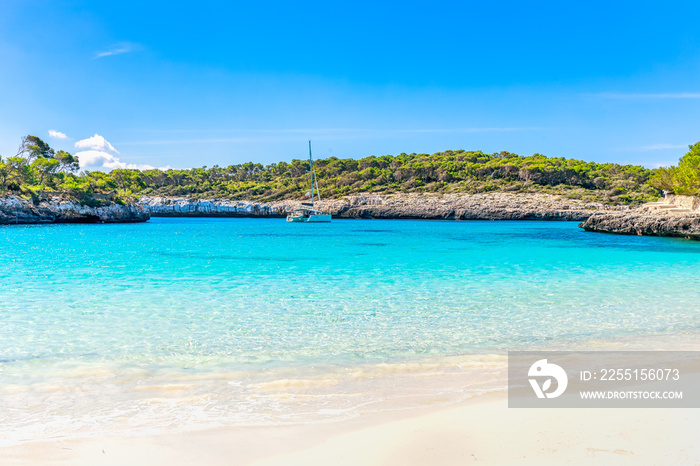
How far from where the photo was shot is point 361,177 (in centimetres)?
10694

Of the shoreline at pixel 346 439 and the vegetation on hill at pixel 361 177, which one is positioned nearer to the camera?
the shoreline at pixel 346 439

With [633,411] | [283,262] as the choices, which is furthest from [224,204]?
[633,411]

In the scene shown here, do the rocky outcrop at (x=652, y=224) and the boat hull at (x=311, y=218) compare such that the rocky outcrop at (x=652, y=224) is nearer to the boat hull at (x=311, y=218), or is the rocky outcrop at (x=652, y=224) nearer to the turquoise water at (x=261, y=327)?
the turquoise water at (x=261, y=327)

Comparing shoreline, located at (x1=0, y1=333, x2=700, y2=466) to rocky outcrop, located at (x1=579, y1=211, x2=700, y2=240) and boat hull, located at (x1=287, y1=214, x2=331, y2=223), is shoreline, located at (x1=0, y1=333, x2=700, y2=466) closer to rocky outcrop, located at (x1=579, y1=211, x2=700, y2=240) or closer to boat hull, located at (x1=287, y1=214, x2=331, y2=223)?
rocky outcrop, located at (x1=579, y1=211, x2=700, y2=240)

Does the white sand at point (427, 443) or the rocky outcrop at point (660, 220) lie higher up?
the rocky outcrop at point (660, 220)

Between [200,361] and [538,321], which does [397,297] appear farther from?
[200,361]

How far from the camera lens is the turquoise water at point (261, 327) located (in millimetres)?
4586

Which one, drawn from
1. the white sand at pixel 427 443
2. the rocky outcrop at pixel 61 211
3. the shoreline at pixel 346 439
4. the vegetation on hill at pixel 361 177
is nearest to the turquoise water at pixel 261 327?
the shoreline at pixel 346 439

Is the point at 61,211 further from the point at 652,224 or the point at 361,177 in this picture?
the point at 652,224

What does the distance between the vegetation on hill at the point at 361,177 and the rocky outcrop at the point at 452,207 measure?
4.61 m

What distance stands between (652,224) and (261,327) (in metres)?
38.1

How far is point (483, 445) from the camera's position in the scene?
138 inches

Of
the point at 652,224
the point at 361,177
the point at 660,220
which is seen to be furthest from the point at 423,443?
the point at 361,177

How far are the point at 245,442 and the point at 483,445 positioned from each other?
178 centimetres
